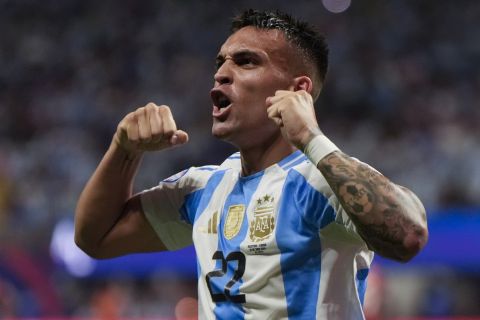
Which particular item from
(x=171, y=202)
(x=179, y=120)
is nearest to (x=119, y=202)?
(x=171, y=202)

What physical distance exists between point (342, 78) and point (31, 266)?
16.0 feet

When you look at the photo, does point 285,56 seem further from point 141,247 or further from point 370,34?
point 370,34

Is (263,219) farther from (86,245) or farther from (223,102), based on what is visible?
(86,245)

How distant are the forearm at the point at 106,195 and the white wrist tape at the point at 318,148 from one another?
796mm

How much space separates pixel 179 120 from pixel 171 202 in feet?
26.6

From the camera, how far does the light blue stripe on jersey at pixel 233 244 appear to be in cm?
274

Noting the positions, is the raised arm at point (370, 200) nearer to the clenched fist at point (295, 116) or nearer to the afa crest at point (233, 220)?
the clenched fist at point (295, 116)

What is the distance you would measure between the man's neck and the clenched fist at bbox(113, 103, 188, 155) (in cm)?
24

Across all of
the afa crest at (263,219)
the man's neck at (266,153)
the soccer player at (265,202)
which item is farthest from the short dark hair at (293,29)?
the afa crest at (263,219)

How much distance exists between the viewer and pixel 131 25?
47.2 feet

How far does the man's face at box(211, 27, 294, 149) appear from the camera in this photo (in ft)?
9.56

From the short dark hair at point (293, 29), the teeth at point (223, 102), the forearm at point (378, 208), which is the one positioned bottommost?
the forearm at point (378, 208)

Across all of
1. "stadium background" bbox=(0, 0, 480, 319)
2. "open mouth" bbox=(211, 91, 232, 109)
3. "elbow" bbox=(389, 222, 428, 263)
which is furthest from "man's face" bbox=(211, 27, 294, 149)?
"stadium background" bbox=(0, 0, 480, 319)

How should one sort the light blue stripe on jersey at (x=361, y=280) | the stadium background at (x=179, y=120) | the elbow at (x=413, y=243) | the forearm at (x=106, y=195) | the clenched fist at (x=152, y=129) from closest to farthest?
the elbow at (x=413, y=243), the light blue stripe on jersey at (x=361, y=280), the clenched fist at (x=152, y=129), the forearm at (x=106, y=195), the stadium background at (x=179, y=120)
